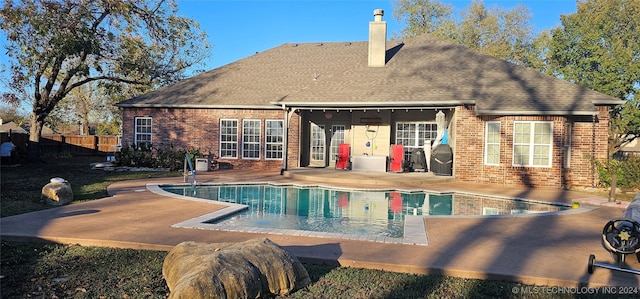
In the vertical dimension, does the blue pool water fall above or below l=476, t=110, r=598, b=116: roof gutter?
below

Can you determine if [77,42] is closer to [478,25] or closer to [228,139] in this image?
[228,139]

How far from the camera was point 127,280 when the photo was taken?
13.4 feet

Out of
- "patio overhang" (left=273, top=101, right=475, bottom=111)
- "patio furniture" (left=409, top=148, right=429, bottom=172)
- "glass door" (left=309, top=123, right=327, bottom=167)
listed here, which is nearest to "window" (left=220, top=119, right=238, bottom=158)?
"patio overhang" (left=273, top=101, right=475, bottom=111)

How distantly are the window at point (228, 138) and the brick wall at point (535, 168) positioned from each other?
8.98 metres

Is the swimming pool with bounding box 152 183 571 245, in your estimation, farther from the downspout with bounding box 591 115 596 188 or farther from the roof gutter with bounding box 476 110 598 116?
the downspout with bounding box 591 115 596 188

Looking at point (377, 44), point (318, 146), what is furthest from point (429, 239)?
point (377, 44)

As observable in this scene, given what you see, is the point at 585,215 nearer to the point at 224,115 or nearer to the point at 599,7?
the point at 224,115

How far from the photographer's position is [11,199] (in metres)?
8.61

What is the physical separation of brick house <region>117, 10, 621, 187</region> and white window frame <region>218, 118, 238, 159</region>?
4 cm

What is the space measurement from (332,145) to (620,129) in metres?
→ 20.5

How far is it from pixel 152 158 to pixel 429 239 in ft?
44.5

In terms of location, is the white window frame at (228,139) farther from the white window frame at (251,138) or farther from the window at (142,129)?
the window at (142,129)

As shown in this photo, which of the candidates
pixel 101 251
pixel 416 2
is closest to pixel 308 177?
pixel 101 251

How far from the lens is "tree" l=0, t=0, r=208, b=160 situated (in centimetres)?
1672
